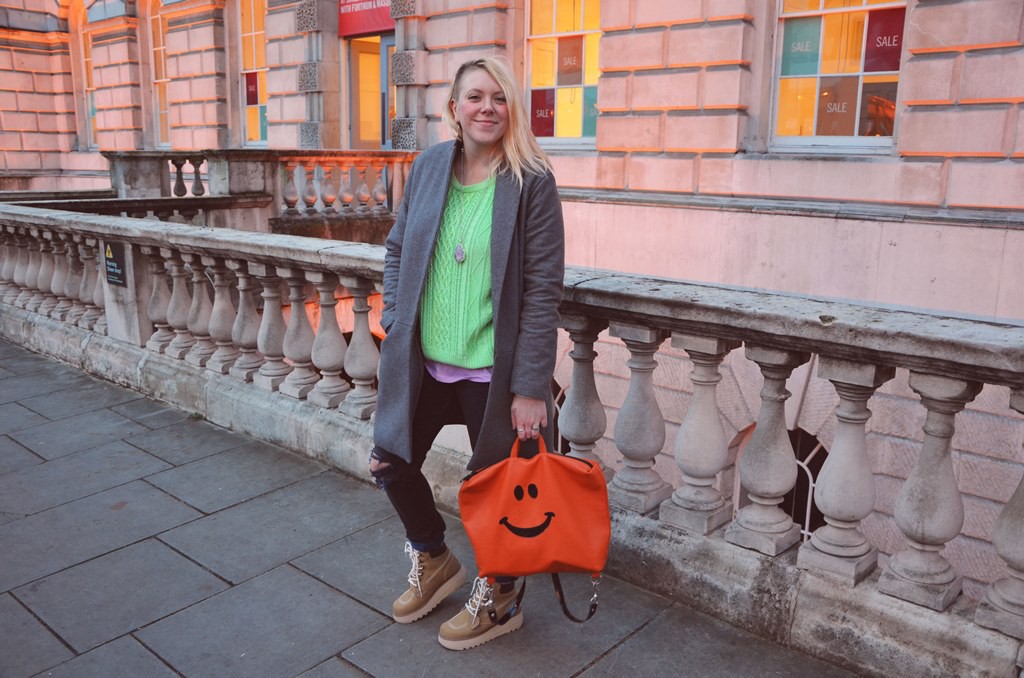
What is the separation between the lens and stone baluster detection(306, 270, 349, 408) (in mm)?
4176

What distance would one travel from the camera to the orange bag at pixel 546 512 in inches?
93.6

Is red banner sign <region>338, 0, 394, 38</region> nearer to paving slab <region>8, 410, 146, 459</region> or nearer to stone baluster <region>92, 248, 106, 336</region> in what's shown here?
stone baluster <region>92, 248, 106, 336</region>

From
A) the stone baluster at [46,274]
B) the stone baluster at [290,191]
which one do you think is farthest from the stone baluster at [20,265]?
the stone baluster at [290,191]

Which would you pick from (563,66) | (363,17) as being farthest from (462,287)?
(363,17)

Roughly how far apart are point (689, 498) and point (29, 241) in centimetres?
621

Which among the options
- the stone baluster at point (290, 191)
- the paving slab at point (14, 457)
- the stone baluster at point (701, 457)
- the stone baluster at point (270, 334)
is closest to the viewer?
the stone baluster at point (701, 457)

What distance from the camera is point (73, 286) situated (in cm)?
645

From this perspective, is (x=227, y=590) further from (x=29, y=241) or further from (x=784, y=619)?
(x=29, y=241)

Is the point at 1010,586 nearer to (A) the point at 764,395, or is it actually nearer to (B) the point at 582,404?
(A) the point at 764,395

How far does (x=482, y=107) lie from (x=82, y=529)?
8.18ft

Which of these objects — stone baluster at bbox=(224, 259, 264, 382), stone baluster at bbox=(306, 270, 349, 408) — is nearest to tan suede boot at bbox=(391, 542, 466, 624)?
stone baluster at bbox=(306, 270, 349, 408)

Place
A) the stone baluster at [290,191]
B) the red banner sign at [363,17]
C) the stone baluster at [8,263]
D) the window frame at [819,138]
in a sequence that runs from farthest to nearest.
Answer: the red banner sign at [363,17], the stone baluster at [290,191], the window frame at [819,138], the stone baluster at [8,263]

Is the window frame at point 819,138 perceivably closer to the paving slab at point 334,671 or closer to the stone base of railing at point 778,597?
the stone base of railing at point 778,597

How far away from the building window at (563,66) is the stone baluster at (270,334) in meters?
7.23
